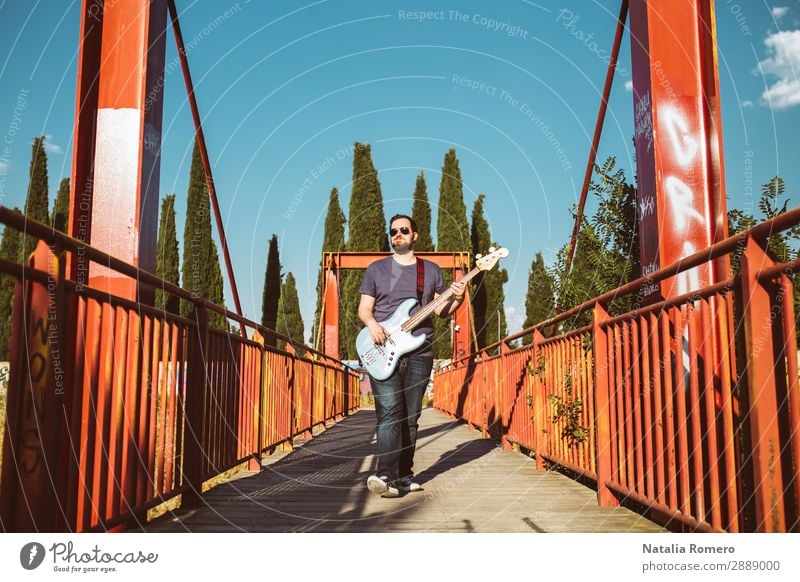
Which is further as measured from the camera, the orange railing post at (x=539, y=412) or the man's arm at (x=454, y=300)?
the orange railing post at (x=539, y=412)

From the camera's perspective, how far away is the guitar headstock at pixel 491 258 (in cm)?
530

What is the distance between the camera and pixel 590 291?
5.15m

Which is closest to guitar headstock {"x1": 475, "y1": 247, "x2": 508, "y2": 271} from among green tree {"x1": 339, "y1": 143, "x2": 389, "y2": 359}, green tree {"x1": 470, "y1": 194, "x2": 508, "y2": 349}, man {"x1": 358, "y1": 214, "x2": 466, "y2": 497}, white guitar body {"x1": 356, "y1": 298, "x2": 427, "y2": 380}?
man {"x1": 358, "y1": 214, "x2": 466, "y2": 497}

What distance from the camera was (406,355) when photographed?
431cm

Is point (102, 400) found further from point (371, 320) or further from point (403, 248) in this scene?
point (403, 248)

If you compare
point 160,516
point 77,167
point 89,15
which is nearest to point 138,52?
point 89,15

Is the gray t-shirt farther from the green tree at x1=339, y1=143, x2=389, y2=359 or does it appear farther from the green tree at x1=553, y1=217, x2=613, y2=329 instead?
the green tree at x1=339, y1=143, x2=389, y2=359

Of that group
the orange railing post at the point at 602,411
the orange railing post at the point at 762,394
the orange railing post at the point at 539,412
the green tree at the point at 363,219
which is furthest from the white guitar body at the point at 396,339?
the green tree at the point at 363,219

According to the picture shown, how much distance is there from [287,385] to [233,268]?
1446 mm

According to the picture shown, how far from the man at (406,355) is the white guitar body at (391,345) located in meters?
0.04

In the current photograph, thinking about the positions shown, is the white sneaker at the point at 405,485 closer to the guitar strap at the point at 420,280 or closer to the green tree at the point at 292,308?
the guitar strap at the point at 420,280

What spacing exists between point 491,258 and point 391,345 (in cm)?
147

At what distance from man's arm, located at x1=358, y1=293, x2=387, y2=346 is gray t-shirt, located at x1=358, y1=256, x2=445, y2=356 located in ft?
0.10
